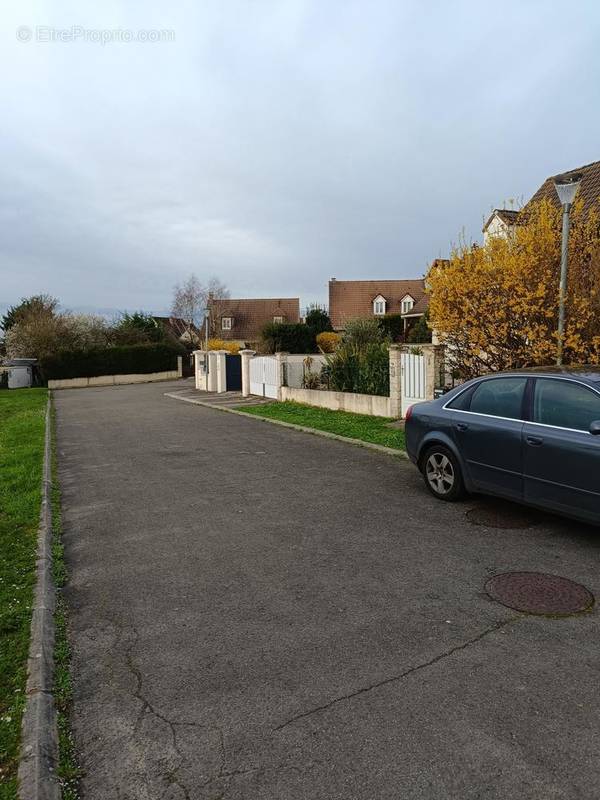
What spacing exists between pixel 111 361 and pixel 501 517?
4144cm

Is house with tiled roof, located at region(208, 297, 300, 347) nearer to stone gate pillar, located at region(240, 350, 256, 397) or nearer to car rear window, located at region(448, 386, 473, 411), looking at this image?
stone gate pillar, located at region(240, 350, 256, 397)

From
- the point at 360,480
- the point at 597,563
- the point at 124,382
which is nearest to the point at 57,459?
the point at 360,480

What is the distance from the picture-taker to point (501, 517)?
20.1ft

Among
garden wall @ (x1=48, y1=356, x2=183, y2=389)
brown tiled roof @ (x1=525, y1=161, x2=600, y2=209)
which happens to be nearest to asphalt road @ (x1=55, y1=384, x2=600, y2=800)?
brown tiled roof @ (x1=525, y1=161, x2=600, y2=209)

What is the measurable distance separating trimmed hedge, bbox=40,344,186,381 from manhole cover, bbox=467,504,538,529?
40.2 meters

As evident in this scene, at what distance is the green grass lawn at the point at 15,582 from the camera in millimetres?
2709

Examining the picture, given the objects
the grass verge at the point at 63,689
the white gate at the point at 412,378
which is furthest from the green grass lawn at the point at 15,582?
the white gate at the point at 412,378

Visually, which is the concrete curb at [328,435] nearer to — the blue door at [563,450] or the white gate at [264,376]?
the white gate at [264,376]

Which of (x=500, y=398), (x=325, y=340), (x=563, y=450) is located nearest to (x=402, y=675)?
(x=563, y=450)

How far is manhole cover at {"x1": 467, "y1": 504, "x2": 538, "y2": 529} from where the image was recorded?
588 centimetres

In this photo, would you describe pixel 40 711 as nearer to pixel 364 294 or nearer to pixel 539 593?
pixel 539 593

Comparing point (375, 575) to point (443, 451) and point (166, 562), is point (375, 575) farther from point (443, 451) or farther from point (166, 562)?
point (443, 451)

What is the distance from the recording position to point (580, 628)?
3.68m

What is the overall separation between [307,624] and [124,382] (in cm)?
4270
